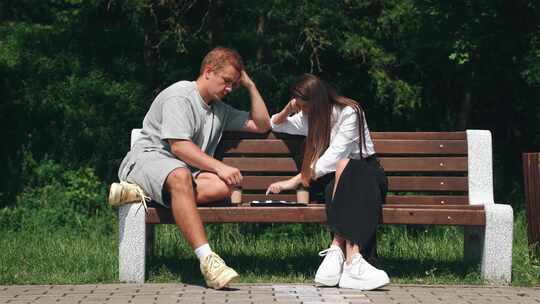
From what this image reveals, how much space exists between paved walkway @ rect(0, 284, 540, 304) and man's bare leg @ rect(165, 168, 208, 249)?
317mm

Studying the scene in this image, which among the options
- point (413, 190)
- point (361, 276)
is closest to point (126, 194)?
point (361, 276)

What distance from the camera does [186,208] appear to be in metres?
6.37

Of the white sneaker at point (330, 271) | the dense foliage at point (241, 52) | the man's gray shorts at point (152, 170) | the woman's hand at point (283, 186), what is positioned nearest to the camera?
the white sneaker at point (330, 271)

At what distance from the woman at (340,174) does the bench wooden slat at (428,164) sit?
332mm

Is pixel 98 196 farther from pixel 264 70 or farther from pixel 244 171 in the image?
pixel 244 171

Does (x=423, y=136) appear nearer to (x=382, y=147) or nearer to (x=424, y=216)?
(x=382, y=147)

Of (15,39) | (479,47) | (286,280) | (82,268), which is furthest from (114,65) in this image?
(286,280)

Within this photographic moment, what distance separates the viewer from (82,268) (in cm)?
717

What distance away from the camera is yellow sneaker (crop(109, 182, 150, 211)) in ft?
21.5

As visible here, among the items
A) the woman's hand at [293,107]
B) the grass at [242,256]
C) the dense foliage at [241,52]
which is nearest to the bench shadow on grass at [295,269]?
the grass at [242,256]

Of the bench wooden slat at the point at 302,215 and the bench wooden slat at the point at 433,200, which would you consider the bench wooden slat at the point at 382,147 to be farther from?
the bench wooden slat at the point at 302,215

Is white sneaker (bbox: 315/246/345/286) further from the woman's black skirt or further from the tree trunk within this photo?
the tree trunk

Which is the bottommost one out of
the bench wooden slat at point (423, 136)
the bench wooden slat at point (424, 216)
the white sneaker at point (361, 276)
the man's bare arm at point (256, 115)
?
the white sneaker at point (361, 276)

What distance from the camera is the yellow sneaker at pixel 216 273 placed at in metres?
6.12
